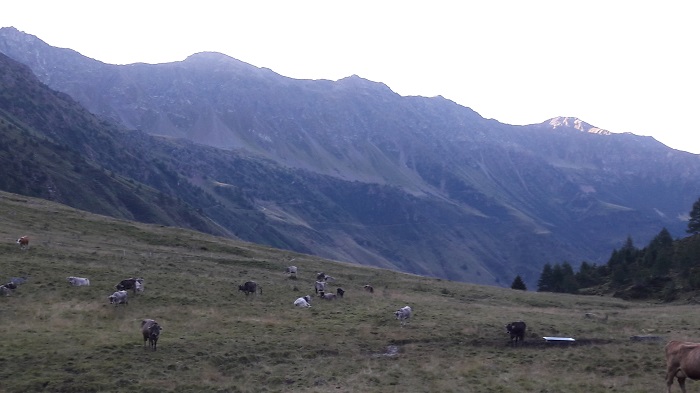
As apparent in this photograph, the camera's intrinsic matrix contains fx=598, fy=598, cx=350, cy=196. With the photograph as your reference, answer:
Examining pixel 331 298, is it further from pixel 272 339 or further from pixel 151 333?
pixel 151 333

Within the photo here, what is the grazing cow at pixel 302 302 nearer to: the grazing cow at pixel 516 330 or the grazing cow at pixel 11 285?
the grazing cow at pixel 516 330

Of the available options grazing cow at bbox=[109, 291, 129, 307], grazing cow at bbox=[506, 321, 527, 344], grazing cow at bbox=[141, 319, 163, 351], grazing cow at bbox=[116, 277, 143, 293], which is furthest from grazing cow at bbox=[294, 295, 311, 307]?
grazing cow at bbox=[141, 319, 163, 351]

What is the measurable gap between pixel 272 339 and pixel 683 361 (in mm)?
20636

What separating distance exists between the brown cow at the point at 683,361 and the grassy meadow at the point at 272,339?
5.85ft

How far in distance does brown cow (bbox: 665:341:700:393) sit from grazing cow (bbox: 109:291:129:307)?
3185 centimetres

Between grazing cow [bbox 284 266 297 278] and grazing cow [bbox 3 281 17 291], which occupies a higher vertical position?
grazing cow [bbox 284 266 297 278]

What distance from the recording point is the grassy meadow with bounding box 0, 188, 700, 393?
2666cm

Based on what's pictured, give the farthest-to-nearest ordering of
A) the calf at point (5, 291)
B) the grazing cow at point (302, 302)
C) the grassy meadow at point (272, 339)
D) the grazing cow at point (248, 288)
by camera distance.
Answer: the grazing cow at point (248, 288)
the grazing cow at point (302, 302)
the calf at point (5, 291)
the grassy meadow at point (272, 339)

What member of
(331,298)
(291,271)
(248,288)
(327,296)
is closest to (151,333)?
(248,288)

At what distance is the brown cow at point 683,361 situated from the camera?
22.3 meters

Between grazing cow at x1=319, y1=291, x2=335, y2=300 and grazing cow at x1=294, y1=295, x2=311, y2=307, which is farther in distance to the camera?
grazing cow at x1=319, y1=291, x2=335, y2=300

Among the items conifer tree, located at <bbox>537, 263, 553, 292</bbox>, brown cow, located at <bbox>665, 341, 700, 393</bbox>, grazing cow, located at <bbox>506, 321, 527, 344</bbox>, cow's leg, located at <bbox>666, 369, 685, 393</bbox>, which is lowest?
conifer tree, located at <bbox>537, 263, 553, 292</bbox>

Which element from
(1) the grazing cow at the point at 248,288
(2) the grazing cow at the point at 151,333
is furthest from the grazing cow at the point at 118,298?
(1) the grazing cow at the point at 248,288

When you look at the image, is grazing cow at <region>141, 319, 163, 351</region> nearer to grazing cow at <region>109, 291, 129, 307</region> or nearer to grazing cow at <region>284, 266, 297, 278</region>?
grazing cow at <region>109, 291, 129, 307</region>
